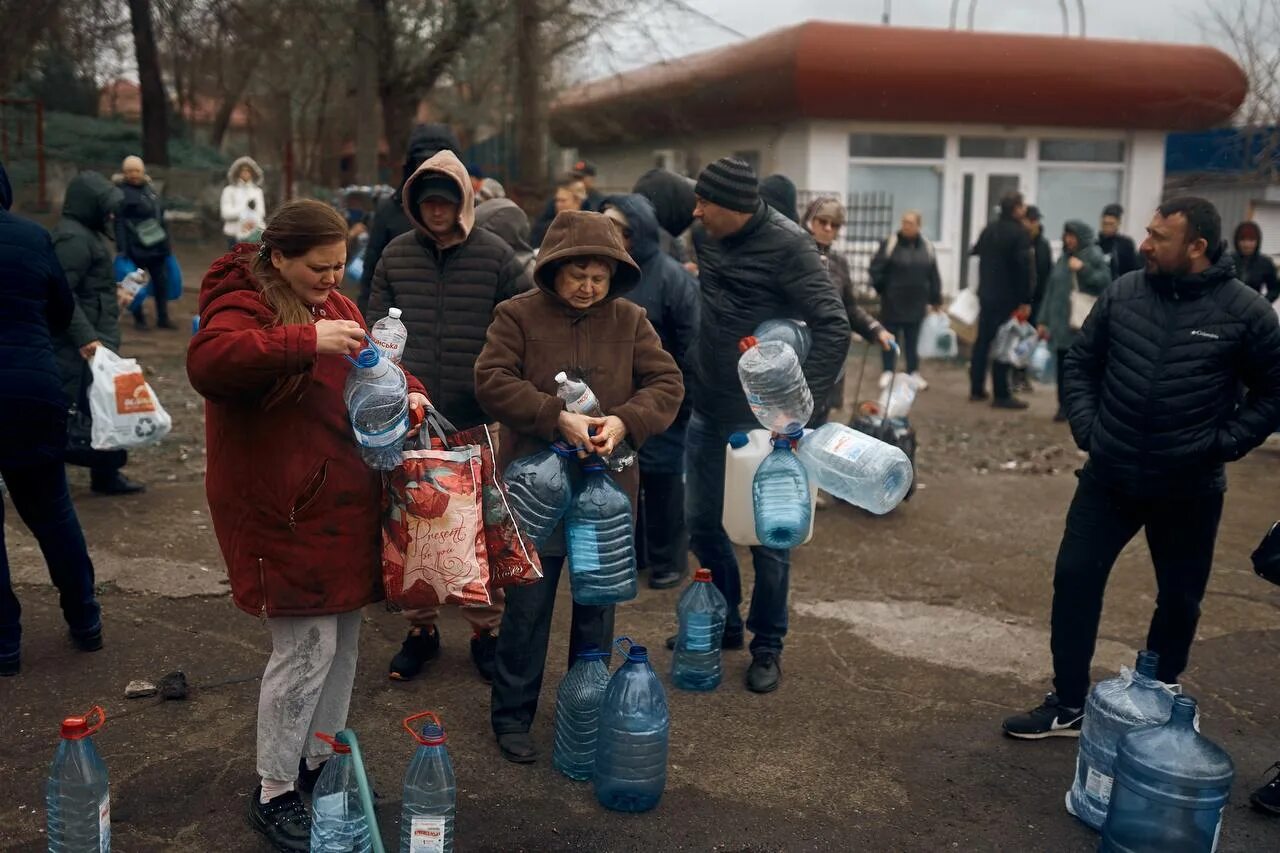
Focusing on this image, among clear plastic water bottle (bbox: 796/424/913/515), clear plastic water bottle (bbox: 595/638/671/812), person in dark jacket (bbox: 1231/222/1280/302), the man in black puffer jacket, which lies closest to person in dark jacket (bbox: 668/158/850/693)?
clear plastic water bottle (bbox: 796/424/913/515)

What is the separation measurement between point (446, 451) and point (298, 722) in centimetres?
89

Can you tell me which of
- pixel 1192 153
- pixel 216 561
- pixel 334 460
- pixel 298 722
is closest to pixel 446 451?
pixel 334 460

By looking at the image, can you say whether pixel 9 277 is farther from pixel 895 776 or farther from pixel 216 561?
pixel 895 776

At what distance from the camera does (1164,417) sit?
388 cm

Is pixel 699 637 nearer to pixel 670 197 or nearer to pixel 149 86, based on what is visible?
pixel 670 197

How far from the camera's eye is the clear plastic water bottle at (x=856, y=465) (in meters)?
4.44

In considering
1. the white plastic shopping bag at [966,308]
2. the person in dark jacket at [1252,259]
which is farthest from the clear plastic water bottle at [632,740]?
the white plastic shopping bag at [966,308]

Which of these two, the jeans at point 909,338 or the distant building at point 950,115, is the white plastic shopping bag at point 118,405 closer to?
the jeans at point 909,338

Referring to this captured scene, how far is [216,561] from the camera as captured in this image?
606cm

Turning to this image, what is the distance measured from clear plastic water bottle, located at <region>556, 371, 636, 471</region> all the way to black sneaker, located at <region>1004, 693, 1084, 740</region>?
1.80m

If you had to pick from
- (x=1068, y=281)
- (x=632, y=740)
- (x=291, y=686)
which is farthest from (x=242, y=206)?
(x=632, y=740)

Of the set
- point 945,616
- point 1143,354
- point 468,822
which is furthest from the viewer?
point 945,616

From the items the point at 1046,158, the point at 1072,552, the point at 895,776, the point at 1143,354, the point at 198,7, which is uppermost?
the point at 198,7

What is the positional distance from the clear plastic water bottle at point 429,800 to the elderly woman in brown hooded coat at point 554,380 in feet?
2.61
